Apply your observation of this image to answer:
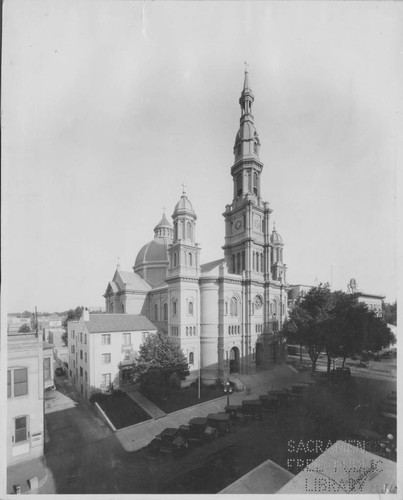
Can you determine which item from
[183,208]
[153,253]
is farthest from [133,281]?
[183,208]

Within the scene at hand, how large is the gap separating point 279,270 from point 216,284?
37.7ft

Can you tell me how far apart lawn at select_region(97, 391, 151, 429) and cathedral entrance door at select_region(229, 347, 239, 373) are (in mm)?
10869

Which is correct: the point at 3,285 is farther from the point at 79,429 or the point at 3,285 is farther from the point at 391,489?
the point at 391,489

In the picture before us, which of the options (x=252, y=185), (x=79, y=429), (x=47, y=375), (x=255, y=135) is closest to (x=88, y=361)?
(x=79, y=429)

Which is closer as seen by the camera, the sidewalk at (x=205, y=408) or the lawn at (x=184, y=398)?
the sidewalk at (x=205, y=408)

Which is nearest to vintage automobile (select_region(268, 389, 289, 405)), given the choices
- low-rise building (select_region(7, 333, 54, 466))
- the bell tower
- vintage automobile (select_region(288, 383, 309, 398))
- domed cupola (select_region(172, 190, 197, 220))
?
vintage automobile (select_region(288, 383, 309, 398))

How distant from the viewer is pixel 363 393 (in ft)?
62.8

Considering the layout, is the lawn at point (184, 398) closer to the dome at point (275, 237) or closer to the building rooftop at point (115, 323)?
the building rooftop at point (115, 323)

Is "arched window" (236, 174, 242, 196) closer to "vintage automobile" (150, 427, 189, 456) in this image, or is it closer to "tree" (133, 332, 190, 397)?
"tree" (133, 332, 190, 397)

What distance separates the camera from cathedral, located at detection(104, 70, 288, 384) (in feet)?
81.3

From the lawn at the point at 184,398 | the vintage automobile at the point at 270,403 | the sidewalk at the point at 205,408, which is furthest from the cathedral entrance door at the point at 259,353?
the vintage automobile at the point at 270,403

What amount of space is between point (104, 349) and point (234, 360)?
13.3 meters

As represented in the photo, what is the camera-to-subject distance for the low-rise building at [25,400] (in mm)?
10016

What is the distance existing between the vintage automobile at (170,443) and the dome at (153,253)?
2582 cm
